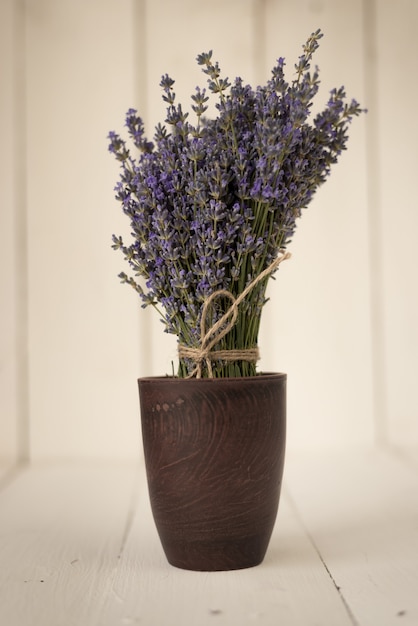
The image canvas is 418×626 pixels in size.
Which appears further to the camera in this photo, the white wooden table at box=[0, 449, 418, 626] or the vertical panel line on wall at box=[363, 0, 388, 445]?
the vertical panel line on wall at box=[363, 0, 388, 445]

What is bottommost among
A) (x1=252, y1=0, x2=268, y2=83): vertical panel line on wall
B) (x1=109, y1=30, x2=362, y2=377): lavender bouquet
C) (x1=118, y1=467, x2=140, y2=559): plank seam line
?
(x1=118, y1=467, x2=140, y2=559): plank seam line

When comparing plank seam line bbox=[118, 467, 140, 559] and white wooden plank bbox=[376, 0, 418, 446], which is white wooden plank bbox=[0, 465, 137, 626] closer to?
plank seam line bbox=[118, 467, 140, 559]

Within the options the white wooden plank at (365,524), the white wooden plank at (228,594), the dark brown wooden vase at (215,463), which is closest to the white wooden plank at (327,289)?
the white wooden plank at (365,524)

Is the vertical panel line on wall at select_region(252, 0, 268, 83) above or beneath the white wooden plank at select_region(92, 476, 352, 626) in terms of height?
above

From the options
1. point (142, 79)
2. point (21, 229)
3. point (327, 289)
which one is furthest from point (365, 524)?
point (142, 79)

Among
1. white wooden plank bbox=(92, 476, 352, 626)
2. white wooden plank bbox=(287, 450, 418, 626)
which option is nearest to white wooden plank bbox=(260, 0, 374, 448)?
white wooden plank bbox=(287, 450, 418, 626)

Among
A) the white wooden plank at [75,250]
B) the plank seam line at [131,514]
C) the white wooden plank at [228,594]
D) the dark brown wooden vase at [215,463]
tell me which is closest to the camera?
the white wooden plank at [228,594]

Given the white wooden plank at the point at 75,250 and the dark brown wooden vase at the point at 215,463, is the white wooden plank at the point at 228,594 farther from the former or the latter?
the white wooden plank at the point at 75,250

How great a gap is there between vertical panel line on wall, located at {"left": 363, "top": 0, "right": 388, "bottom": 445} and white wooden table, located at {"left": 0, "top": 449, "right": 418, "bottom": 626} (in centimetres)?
43

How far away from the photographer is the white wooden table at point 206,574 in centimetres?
90

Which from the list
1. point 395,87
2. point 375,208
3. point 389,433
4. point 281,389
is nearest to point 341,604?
point 281,389

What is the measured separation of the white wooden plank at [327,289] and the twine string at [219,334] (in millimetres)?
1047

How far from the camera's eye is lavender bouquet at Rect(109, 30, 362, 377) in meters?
1.03

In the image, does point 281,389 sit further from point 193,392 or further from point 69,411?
point 69,411
